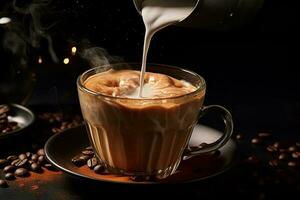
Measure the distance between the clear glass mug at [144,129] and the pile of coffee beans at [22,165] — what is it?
0.50 feet

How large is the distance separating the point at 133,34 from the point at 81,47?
1.01 ft

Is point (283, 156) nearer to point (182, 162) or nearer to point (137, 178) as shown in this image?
point (182, 162)

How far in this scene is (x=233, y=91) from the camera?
2.14 m

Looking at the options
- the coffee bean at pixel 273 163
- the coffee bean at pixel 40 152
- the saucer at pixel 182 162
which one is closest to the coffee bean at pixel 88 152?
the saucer at pixel 182 162

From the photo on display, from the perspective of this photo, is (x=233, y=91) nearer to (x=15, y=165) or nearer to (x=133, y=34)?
(x=133, y=34)

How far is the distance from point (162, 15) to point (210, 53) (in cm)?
98

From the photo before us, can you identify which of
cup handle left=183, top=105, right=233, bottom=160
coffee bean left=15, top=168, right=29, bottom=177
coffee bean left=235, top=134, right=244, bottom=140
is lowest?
coffee bean left=235, top=134, right=244, bottom=140

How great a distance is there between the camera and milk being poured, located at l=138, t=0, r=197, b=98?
1.47 metres

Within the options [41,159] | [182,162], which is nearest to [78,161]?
[41,159]

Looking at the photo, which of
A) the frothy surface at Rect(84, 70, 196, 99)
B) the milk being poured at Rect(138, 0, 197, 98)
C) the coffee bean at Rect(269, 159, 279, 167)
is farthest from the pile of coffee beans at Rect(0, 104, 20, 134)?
the coffee bean at Rect(269, 159, 279, 167)

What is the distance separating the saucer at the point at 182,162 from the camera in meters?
1.41

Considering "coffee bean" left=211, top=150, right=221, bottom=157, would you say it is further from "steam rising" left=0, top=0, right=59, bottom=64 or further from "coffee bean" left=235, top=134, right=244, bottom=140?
"steam rising" left=0, top=0, right=59, bottom=64

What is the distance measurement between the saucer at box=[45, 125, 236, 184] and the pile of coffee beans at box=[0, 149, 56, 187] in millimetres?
76

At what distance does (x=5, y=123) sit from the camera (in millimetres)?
1721
